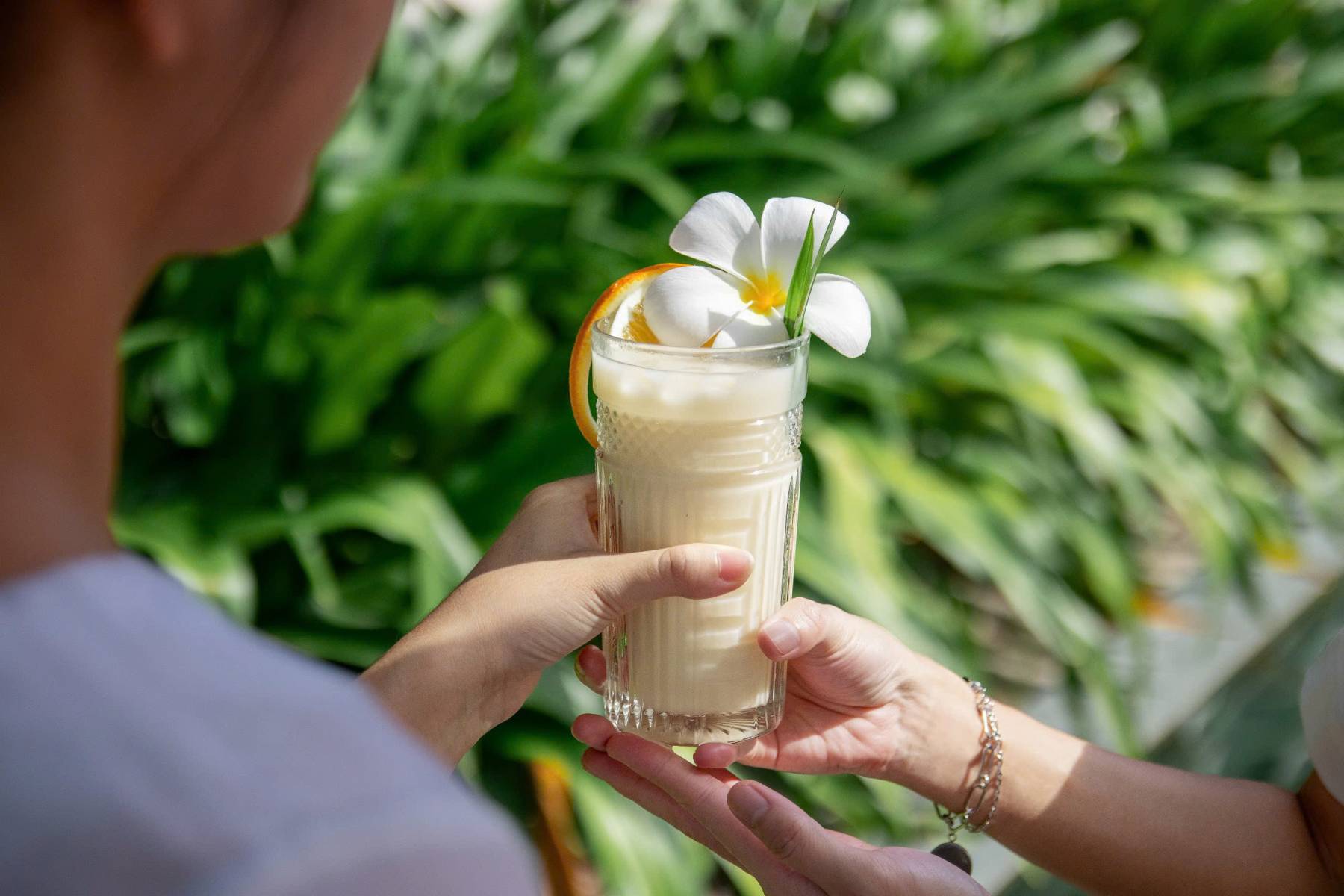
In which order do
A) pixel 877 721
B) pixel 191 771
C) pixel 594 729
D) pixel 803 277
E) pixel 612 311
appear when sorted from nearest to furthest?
pixel 191 771, pixel 803 277, pixel 612 311, pixel 594 729, pixel 877 721

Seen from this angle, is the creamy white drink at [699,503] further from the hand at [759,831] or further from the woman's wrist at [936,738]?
the woman's wrist at [936,738]

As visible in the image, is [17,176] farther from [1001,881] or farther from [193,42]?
[1001,881]

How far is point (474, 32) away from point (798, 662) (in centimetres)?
217

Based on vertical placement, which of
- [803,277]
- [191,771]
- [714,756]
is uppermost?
[803,277]

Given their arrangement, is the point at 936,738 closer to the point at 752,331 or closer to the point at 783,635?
the point at 783,635

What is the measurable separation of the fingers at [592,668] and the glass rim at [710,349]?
0.42 m

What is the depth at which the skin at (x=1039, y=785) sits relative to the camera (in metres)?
1.31

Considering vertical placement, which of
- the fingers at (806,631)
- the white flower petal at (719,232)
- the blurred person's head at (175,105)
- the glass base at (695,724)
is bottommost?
the glass base at (695,724)

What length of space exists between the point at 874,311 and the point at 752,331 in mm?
1562

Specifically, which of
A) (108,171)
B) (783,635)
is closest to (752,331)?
(783,635)

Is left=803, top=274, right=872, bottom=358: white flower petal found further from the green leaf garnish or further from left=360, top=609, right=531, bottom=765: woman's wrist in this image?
left=360, top=609, right=531, bottom=765: woman's wrist

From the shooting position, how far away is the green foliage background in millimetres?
2137

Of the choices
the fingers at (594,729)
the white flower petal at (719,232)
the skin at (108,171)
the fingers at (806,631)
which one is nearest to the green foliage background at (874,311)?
the fingers at (594,729)

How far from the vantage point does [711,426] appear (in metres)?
1.10
